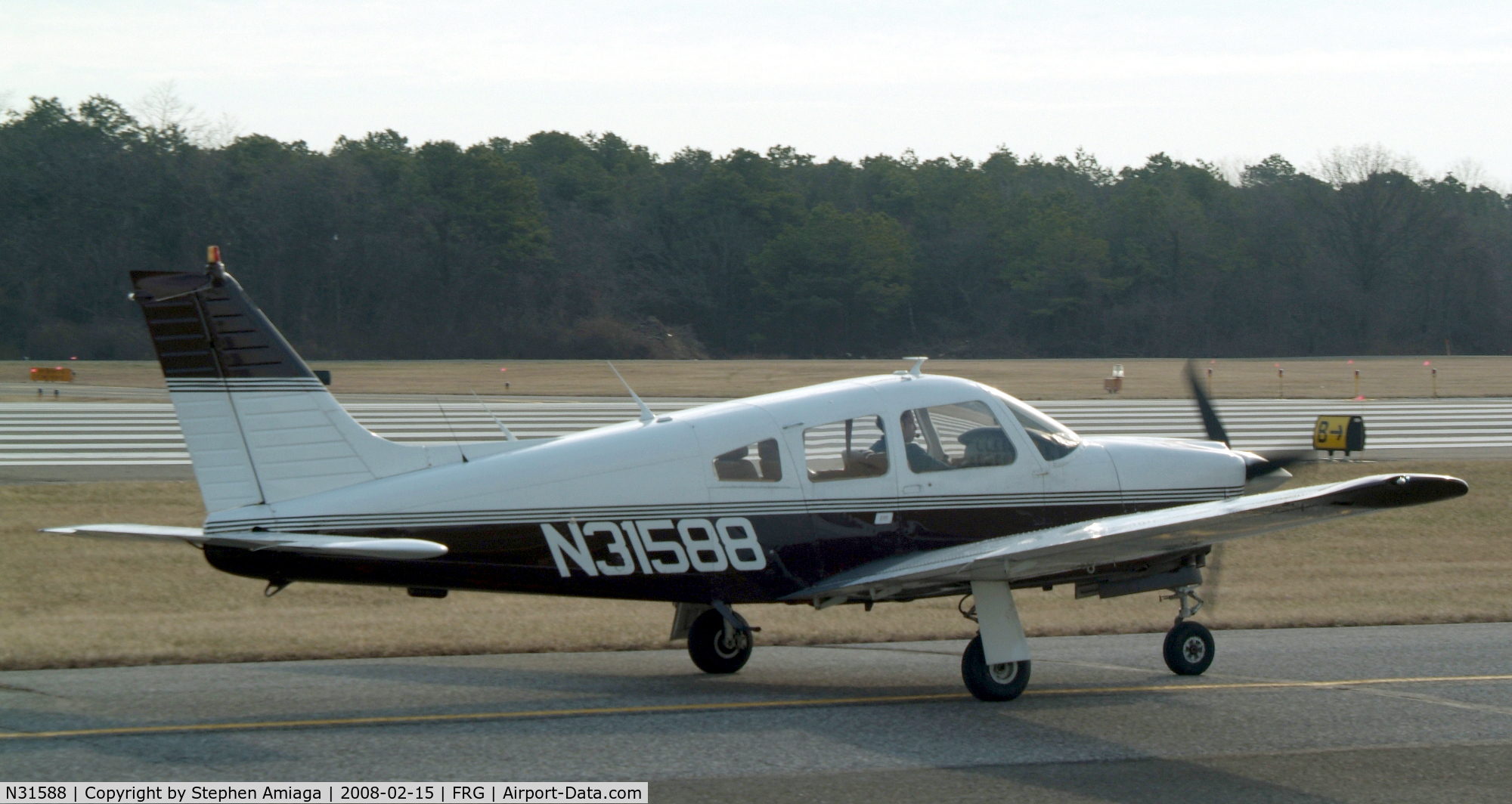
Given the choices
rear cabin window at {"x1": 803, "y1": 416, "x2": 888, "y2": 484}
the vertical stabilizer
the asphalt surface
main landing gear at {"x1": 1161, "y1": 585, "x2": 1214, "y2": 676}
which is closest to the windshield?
rear cabin window at {"x1": 803, "y1": 416, "x2": 888, "y2": 484}

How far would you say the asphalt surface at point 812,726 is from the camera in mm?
6609

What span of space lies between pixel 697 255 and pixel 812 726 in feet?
275

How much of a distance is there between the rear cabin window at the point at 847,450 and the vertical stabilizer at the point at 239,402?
2929 mm

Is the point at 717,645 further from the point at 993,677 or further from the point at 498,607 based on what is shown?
the point at 498,607

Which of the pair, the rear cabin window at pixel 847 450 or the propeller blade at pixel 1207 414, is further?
the propeller blade at pixel 1207 414

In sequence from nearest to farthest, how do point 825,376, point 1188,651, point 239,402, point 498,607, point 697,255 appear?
1. point 239,402
2. point 1188,651
3. point 498,607
4. point 825,376
5. point 697,255

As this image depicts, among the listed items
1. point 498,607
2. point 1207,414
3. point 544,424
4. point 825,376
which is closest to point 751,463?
point 1207,414

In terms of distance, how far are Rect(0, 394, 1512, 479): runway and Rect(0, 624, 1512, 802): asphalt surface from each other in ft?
51.0

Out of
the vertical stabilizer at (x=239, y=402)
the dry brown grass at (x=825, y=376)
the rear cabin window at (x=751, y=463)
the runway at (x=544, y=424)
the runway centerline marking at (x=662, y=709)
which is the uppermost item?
the vertical stabilizer at (x=239, y=402)

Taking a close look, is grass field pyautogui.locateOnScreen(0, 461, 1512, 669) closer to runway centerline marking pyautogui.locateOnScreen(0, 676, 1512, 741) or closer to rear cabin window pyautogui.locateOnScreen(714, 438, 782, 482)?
runway centerline marking pyautogui.locateOnScreen(0, 676, 1512, 741)

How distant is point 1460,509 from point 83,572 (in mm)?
19947

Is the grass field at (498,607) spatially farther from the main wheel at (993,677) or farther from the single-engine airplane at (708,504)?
the main wheel at (993,677)

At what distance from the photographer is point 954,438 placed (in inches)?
367

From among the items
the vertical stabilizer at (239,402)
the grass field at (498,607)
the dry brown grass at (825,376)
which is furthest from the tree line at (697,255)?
the vertical stabilizer at (239,402)
